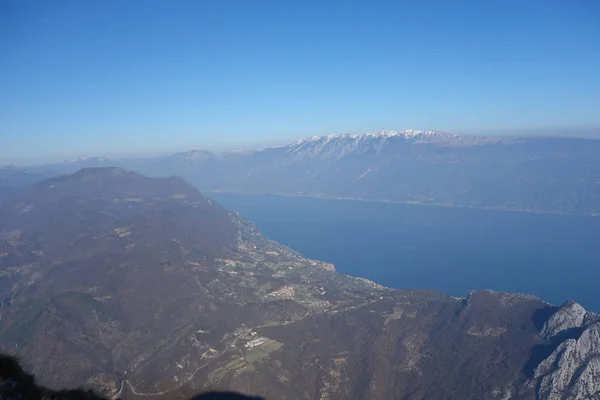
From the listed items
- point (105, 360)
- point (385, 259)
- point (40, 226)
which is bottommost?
point (385, 259)

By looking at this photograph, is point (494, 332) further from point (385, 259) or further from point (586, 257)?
point (586, 257)

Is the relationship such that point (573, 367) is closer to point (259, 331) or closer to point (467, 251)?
point (259, 331)

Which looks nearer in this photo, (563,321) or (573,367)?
(573,367)

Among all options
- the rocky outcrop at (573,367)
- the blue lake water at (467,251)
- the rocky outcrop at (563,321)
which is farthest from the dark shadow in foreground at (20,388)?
the blue lake water at (467,251)

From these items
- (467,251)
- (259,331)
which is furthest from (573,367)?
(467,251)

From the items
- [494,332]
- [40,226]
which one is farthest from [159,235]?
[494,332]

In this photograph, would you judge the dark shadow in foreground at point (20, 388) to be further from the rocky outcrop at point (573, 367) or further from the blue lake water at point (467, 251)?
the blue lake water at point (467, 251)
